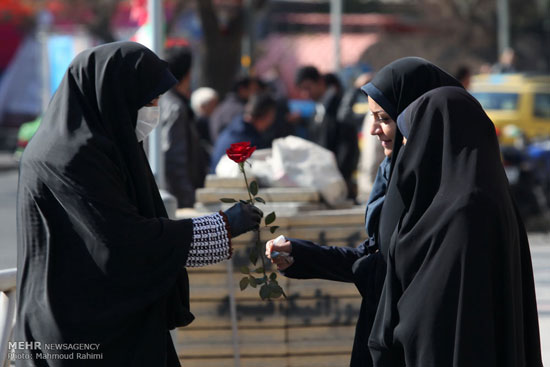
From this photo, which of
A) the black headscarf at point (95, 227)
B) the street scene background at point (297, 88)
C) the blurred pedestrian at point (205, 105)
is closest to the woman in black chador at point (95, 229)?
the black headscarf at point (95, 227)

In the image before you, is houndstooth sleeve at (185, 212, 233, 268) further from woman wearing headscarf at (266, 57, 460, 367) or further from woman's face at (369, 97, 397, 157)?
woman's face at (369, 97, 397, 157)

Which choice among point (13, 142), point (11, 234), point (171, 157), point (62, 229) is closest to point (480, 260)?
point (62, 229)

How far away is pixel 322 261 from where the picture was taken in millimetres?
3592

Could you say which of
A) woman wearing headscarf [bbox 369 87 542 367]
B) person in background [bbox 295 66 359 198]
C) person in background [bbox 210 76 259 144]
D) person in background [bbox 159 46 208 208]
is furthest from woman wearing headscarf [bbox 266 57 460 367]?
person in background [bbox 210 76 259 144]

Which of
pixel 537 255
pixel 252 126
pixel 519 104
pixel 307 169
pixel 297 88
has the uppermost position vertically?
pixel 307 169

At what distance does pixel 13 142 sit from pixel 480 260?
22.9 m

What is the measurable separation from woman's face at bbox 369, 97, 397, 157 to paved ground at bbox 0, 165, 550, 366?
2.95 m

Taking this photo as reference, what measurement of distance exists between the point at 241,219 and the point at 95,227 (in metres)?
0.54

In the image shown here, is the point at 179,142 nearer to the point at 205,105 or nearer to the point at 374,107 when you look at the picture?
the point at 374,107

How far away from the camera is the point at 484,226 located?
9.61 ft

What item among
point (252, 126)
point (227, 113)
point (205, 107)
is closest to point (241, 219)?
point (252, 126)

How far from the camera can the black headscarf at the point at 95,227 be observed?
2.88 metres

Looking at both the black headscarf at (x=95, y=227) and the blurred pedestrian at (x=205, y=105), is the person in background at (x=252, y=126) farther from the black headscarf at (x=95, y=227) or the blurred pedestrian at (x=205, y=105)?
the black headscarf at (x=95, y=227)

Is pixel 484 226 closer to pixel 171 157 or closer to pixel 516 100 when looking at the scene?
pixel 171 157
